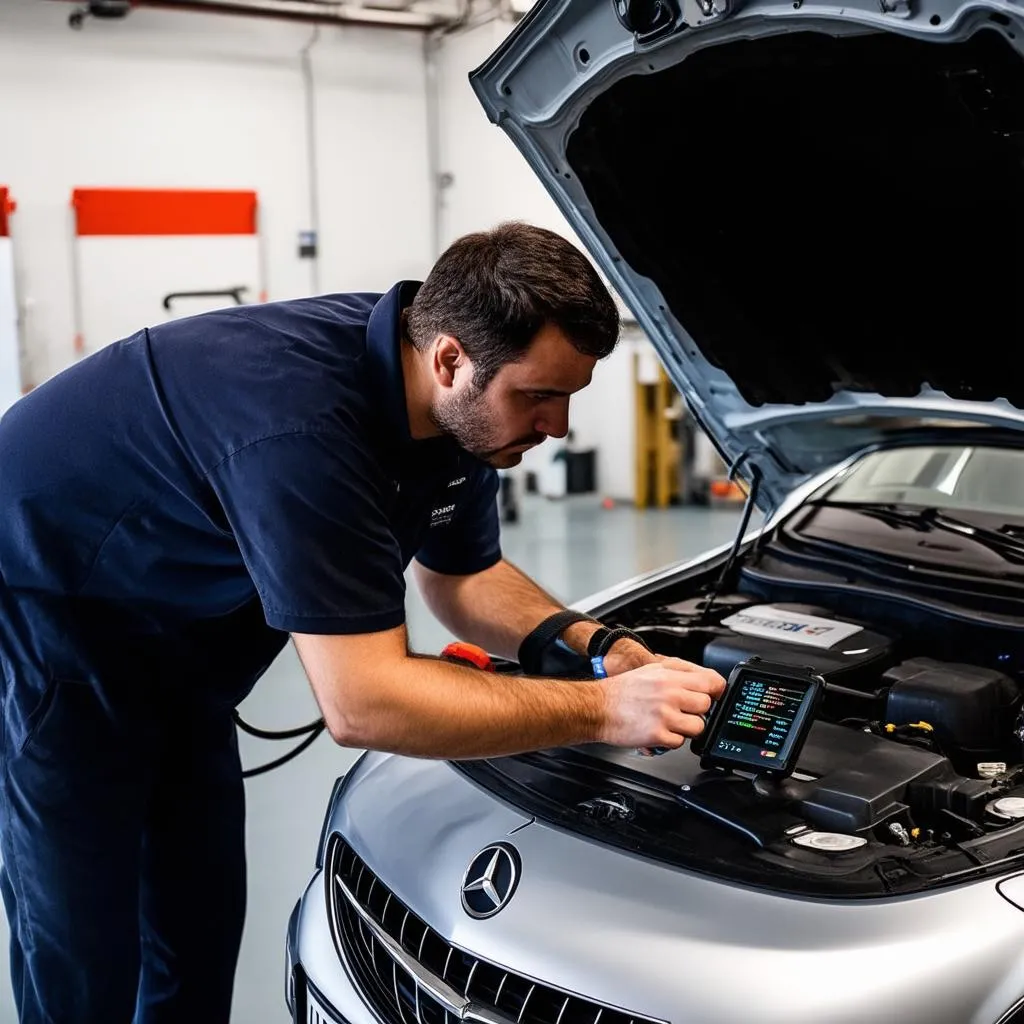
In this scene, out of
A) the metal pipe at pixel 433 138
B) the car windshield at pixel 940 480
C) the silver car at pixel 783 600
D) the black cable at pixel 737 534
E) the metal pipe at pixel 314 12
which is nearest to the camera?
the silver car at pixel 783 600

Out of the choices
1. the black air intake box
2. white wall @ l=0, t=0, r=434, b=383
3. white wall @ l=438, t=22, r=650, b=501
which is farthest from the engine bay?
white wall @ l=0, t=0, r=434, b=383

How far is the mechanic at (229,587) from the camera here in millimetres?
1429

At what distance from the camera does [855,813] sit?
4.89ft

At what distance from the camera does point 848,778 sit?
1560 millimetres

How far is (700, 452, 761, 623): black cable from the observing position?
7.47 ft

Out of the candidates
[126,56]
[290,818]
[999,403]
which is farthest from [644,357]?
[999,403]

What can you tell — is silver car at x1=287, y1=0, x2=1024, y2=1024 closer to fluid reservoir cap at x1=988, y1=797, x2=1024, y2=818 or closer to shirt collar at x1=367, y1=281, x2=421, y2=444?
fluid reservoir cap at x1=988, y1=797, x2=1024, y2=818

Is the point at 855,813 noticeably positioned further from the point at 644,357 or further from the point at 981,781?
the point at 644,357

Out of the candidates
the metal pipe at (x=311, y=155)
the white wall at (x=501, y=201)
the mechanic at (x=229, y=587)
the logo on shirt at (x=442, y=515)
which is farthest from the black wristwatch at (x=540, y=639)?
the metal pipe at (x=311, y=155)

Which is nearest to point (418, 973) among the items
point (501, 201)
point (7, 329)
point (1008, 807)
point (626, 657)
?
point (626, 657)

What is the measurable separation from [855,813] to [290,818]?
187 cm

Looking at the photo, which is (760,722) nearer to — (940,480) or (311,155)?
(940,480)

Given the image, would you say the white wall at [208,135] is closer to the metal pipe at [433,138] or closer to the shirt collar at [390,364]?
the metal pipe at [433,138]

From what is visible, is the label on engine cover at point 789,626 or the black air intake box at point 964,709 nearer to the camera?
the black air intake box at point 964,709
